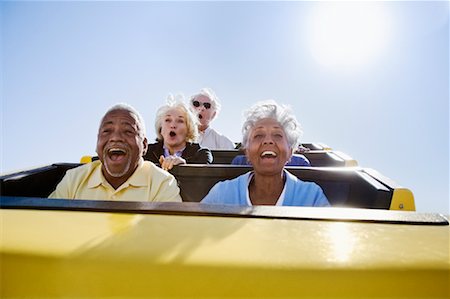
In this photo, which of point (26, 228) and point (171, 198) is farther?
point (171, 198)

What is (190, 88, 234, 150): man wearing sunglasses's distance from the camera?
4.05 meters

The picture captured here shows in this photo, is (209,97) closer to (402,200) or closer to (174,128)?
(174,128)

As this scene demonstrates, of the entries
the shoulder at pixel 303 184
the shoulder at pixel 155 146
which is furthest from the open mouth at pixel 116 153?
the shoulder at pixel 155 146

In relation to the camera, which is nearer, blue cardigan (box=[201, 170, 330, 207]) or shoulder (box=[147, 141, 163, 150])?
blue cardigan (box=[201, 170, 330, 207])

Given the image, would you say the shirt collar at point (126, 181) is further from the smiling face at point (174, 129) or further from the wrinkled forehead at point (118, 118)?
the smiling face at point (174, 129)

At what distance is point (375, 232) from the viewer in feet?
2.33

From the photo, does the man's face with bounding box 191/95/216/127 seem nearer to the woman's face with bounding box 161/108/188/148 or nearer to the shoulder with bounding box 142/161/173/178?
the woman's face with bounding box 161/108/188/148

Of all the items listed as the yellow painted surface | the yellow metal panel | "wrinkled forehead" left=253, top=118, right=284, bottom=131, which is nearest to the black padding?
the yellow metal panel

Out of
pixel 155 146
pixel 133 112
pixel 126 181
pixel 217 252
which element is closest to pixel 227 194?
pixel 126 181

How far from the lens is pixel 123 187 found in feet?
5.02

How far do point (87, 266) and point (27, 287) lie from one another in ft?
0.37

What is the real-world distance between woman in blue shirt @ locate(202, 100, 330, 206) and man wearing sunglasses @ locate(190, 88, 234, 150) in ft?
7.21

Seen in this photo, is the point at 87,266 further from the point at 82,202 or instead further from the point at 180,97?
the point at 180,97

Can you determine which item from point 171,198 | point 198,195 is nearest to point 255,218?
point 171,198
